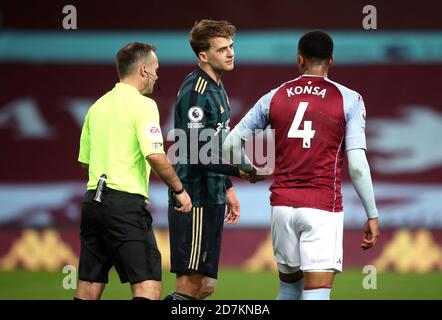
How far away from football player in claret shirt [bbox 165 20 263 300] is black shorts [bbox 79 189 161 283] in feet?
1.84

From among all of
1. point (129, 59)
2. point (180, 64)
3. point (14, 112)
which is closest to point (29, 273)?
point (14, 112)

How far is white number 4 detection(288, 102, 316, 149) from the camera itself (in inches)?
256

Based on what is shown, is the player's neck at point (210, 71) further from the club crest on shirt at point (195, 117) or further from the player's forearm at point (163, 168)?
the player's forearm at point (163, 168)

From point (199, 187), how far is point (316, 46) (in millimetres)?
1491

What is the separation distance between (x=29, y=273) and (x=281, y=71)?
410 cm

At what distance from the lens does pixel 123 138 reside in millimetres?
6730

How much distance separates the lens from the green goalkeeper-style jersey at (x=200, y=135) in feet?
24.0

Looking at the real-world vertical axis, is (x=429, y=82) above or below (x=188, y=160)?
above

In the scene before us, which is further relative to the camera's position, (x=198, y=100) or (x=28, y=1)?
(x=28, y=1)

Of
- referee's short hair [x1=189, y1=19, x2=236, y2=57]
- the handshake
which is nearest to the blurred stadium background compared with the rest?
referee's short hair [x1=189, y1=19, x2=236, y2=57]

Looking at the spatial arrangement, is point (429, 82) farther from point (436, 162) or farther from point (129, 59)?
point (129, 59)

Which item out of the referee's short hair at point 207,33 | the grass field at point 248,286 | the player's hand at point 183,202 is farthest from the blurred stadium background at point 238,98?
the player's hand at point 183,202

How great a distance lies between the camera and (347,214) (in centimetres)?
1291

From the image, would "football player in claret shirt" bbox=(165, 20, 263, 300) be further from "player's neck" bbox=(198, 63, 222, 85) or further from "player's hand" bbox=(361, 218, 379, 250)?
"player's hand" bbox=(361, 218, 379, 250)
